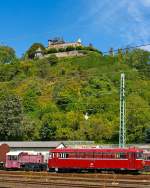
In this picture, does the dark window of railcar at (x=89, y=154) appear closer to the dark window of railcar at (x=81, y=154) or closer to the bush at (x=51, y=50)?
the dark window of railcar at (x=81, y=154)

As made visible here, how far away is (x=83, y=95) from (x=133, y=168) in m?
75.9

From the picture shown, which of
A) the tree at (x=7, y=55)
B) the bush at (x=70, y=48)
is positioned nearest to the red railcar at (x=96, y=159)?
the tree at (x=7, y=55)

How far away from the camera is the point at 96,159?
5384 centimetres

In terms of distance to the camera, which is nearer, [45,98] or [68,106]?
[68,106]

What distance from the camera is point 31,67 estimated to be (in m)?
166

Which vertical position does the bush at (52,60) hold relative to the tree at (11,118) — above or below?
above

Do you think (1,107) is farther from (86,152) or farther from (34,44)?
(34,44)

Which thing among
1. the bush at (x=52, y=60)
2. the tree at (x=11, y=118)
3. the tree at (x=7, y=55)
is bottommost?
the tree at (x=11, y=118)

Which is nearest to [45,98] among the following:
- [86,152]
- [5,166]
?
[5,166]

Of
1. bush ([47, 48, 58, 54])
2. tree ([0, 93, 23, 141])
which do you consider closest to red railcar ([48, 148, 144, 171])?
tree ([0, 93, 23, 141])

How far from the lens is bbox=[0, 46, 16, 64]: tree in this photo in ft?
605

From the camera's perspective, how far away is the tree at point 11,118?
323 ft

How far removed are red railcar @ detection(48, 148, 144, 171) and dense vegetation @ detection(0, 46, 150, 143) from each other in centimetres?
4218

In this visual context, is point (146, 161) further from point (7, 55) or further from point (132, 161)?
point (7, 55)
